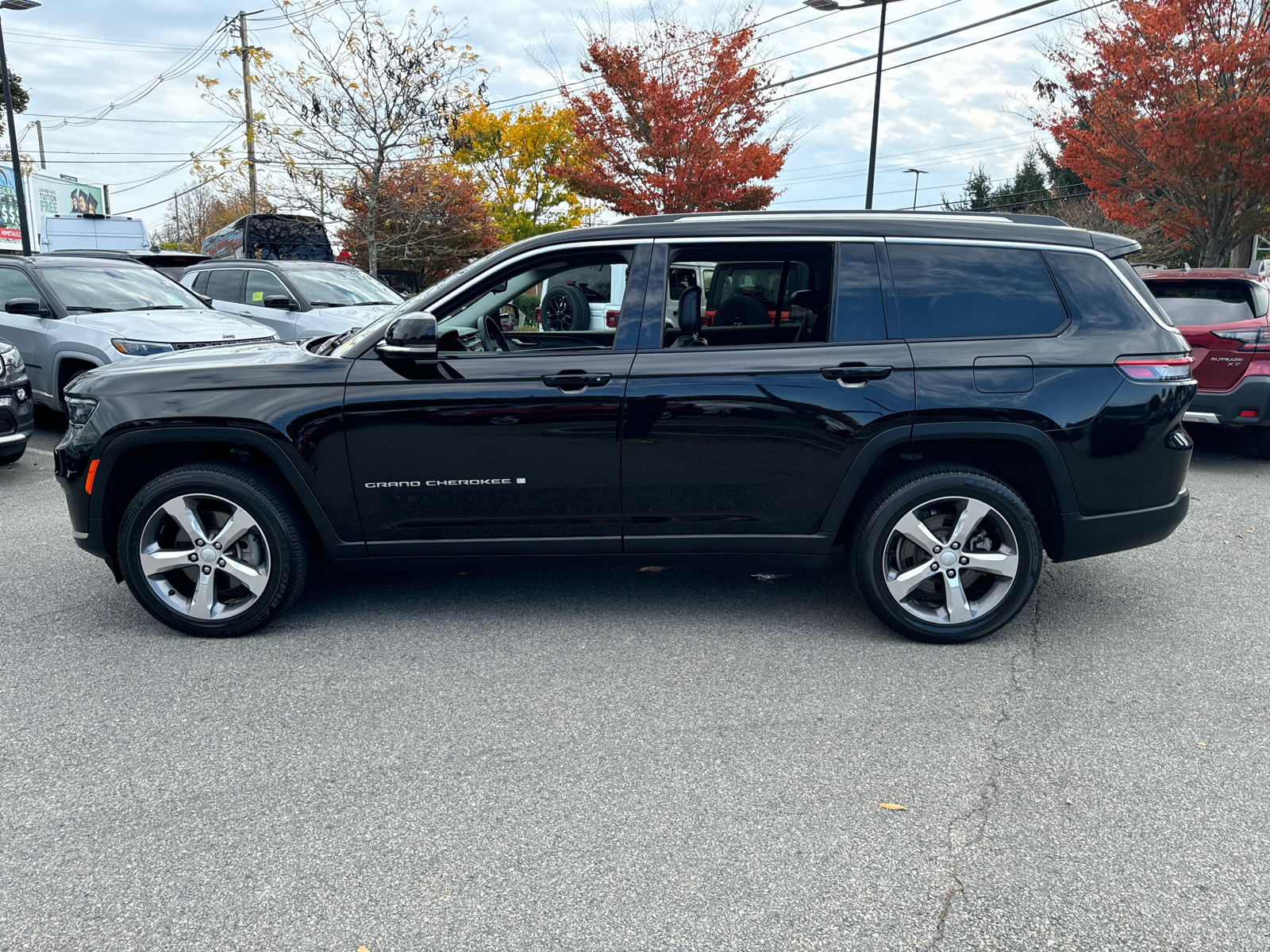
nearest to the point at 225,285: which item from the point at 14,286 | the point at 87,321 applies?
the point at 14,286

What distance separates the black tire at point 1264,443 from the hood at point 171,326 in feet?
30.5

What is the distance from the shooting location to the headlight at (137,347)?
8.34 m

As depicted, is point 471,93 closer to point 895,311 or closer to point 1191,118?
point 1191,118

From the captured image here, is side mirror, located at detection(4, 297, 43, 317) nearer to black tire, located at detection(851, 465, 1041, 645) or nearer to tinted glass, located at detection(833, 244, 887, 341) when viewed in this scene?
tinted glass, located at detection(833, 244, 887, 341)

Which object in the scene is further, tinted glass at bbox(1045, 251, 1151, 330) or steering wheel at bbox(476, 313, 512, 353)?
steering wheel at bbox(476, 313, 512, 353)

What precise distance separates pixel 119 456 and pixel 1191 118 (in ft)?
54.0

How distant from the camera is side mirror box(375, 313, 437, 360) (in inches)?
153

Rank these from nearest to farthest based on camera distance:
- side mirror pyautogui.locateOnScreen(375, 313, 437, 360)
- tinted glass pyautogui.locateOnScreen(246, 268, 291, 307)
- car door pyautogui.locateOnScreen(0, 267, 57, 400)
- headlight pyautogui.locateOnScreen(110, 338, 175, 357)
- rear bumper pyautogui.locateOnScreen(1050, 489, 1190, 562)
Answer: side mirror pyautogui.locateOnScreen(375, 313, 437, 360) < rear bumper pyautogui.locateOnScreen(1050, 489, 1190, 562) < headlight pyautogui.locateOnScreen(110, 338, 175, 357) < car door pyautogui.locateOnScreen(0, 267, 57, 400) < tinted glass pyautogui.locateOnScreen(246, 268, 291, 307)

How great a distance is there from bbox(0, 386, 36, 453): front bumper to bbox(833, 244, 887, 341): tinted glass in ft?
21.8

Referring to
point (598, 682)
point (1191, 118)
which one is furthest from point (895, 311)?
point (1191, 118)

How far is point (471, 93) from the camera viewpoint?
20.0 m

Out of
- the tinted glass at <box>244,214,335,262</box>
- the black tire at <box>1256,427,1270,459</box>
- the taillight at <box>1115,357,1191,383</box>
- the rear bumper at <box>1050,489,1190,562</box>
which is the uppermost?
the tinted glass at <box>244,214,335,262</box>

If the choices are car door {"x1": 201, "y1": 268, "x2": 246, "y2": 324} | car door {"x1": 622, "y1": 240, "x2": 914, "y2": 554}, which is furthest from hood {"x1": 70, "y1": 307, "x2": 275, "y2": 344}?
car door {"x1": 622, "y1": 240, "x2": 914, "y2": 554}

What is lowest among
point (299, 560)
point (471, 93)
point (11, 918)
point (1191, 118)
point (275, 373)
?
point (11, 918)
